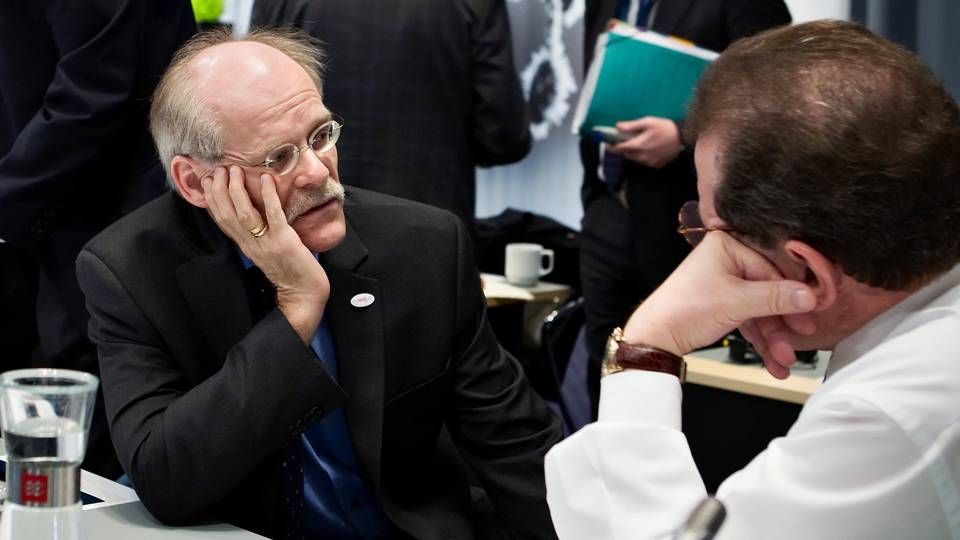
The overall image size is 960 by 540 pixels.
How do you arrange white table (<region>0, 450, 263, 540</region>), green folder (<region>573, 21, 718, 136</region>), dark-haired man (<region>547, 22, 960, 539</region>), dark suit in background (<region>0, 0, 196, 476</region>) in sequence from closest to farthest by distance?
dark-haired man (<region>547, 22, 960, 539</region>)
white table (<region>0, 450, 263, 540</region>)
dark suit in background (<region>0, 0, 196, 476</region>)
green folder (<region>573, 21, 718, 136</region>)

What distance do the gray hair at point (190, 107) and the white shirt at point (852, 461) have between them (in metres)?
0.87

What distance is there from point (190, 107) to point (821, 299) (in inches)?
40.4

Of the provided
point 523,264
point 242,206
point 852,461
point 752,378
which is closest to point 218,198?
point 242,206

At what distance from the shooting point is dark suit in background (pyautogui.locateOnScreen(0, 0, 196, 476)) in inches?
103

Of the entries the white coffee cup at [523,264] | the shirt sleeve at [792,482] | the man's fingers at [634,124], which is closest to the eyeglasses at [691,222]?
the shirt sleeve at [792,482]

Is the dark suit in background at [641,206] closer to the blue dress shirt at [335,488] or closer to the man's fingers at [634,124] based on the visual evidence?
the man's fingers at [634,124]

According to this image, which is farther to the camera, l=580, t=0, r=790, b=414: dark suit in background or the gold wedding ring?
l=580, t=0, r=790, b=414: dark suit in background

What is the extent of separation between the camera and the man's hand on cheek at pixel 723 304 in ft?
4.19

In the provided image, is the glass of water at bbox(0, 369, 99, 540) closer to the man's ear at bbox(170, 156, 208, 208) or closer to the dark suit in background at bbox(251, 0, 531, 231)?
the man's ear at bbox(170, 156, 208, 208)

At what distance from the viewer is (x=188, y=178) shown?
6.17ft

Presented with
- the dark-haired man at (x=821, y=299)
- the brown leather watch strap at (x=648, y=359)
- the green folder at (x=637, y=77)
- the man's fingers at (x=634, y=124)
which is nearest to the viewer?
the dark-haired man at (x=821, y=299)

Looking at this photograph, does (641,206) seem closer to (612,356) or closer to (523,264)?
(523,264)

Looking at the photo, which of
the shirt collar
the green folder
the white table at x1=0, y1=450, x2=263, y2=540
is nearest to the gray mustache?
the white table at x1=0, y1=450, x2=263, y2=540

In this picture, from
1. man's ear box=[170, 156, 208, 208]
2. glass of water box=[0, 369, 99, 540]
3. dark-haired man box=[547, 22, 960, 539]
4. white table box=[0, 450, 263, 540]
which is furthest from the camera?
man's ear box=[170, 156, 208, 208]
